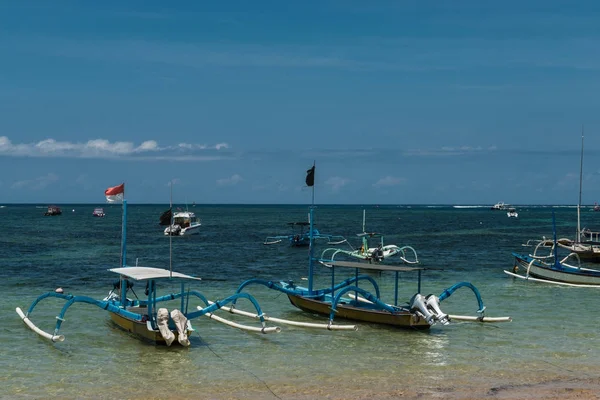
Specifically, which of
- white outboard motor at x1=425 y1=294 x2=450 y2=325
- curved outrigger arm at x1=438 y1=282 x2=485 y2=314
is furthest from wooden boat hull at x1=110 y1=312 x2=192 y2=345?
curved outrigger arm at x1=438 y1=282 x2=485 y2=314

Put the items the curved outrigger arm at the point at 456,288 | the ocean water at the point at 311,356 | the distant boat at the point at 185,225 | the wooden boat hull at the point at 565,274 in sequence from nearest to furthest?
the ocean water at the point at 311,356 < the curved outrigger arm at the point at 456,288 < the wooden boat hull at the point at 565,274 < the distant boat at the point at 185,225

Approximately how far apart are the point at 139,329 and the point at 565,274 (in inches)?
1030

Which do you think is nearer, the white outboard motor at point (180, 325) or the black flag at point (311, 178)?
the white outboard motor at point (180, 325)

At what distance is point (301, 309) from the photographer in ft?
103

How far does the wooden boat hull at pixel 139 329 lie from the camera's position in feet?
78.7

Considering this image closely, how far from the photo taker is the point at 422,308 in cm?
2681

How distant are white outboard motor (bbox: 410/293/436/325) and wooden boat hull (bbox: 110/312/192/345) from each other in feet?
26.2

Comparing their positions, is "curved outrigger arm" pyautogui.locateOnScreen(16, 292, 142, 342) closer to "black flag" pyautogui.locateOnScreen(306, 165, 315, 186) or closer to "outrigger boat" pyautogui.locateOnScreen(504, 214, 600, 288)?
"black flag" pyautogui.locateOnScreen(306, 165, 315, 186)

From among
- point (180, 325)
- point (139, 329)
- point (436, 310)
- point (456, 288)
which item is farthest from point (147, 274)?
point (456, 288)

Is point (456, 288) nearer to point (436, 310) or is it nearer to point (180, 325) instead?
point (436, 310)

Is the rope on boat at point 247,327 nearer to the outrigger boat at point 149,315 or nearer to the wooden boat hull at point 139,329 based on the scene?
the outrigger boat at point 149,315

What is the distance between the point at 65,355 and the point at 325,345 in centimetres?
816

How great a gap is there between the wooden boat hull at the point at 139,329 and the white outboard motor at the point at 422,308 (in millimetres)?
8000

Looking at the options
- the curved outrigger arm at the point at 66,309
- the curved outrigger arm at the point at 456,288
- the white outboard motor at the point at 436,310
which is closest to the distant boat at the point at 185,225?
the curved outrigger arm at the point at 66,309
